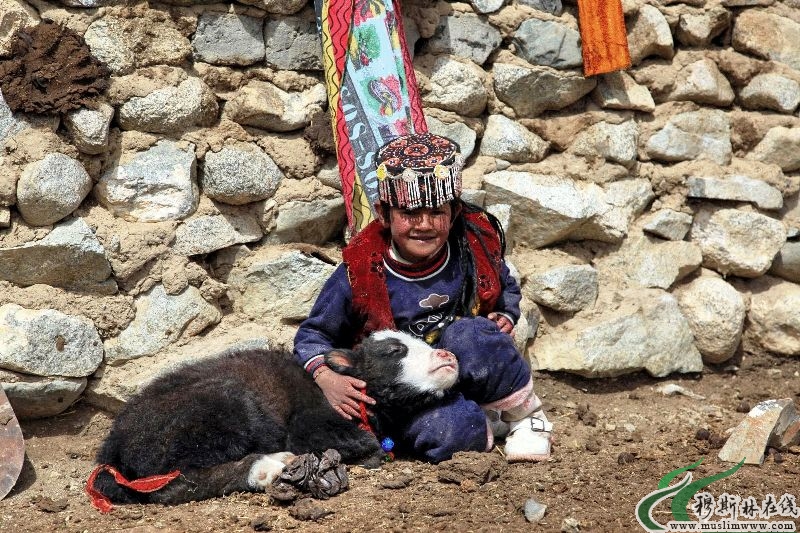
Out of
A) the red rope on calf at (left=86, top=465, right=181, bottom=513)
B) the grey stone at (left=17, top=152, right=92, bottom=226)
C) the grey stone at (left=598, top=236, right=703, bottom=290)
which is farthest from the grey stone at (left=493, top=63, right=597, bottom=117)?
the red rope on calf at (left=86, top=465, right=181, bottom=513)

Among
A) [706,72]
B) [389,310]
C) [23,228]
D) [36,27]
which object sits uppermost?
[36,27]

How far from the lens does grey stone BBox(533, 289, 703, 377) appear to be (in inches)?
228

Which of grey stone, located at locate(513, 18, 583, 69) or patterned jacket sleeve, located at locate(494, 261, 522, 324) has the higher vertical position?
grey stone, located at locate(513, 18, 583, 69)

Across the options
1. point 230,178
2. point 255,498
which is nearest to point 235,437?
point 255,498

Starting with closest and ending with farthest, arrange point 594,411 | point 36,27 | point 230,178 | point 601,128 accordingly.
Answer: point 36,27
point 230,178
point 594,411
point 601,128

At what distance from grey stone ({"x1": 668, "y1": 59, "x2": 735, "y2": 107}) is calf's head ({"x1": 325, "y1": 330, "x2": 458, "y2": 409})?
2.72 m

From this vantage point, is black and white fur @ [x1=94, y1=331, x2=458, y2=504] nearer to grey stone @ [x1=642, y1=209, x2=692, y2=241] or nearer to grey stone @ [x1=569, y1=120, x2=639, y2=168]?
grey stone @ [x1=569, y1=120, x2=639, y2=168]

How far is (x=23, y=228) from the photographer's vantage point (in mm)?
4895

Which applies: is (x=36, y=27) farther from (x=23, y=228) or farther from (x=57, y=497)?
(x=57, y=497)

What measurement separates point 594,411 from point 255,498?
2.22 metres

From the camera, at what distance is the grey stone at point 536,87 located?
19.1ft

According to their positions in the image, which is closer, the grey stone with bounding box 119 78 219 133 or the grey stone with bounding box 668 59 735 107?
the grey stone with bounding box 119 78 219 133

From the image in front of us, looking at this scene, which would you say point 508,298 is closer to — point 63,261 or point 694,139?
point 694,139

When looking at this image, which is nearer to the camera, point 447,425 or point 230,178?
point 447,425
